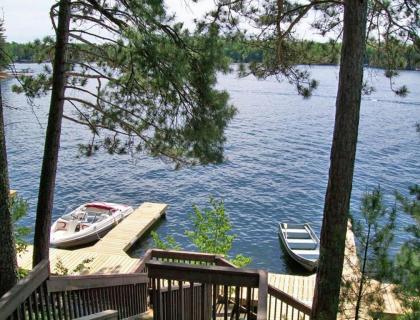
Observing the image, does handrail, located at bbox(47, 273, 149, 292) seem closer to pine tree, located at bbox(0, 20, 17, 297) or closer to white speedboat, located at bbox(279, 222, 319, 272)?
pine tree, located at bbox(0, 20, 17, 297)

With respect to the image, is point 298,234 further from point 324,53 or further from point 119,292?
point 119,292

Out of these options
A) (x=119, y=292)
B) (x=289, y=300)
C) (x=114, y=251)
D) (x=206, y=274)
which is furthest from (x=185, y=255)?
(x=114, y=251)

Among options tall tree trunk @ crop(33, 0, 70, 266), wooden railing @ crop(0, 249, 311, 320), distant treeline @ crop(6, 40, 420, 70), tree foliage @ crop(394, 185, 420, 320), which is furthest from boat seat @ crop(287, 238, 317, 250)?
tree foliage @ crop(394, 185, 420, 320)

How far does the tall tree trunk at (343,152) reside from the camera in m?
4.91

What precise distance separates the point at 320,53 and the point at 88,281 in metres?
5.02

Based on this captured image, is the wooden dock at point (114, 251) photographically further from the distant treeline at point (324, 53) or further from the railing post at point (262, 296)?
the railing post at point (262, 296)

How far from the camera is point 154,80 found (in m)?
7.15

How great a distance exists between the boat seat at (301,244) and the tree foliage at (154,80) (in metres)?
9.81

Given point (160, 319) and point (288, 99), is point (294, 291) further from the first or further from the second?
point (288, 99)

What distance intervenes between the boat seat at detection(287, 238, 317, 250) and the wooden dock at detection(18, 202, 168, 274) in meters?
5.58

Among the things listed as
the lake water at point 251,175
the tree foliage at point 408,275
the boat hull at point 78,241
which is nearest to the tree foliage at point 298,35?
the tree foliage at point 408,275

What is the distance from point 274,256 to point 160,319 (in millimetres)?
13525

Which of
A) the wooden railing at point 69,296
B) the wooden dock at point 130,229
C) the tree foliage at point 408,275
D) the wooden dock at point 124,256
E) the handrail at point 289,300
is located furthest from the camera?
the wooden dock at point 130,229

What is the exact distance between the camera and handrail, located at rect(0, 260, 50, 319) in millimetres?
2896
